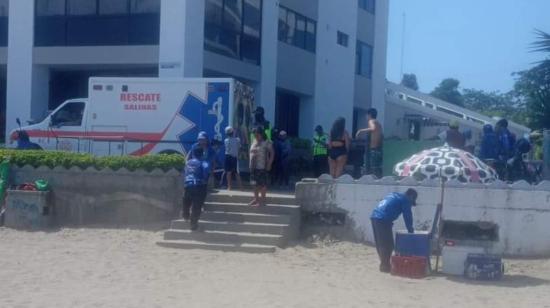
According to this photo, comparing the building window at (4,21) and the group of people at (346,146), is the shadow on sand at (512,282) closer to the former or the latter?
the group of people at (346,146)

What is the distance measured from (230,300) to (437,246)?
4.33 m

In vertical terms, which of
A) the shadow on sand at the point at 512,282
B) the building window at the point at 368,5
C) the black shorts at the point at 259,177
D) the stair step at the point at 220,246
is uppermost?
the building window at the point at 368,5

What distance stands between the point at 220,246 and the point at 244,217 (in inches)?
40.2

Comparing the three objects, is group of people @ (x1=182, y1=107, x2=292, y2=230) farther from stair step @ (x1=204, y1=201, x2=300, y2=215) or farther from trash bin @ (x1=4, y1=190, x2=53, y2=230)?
trash bin @ (x1=4, y1=190, x2=53, y2=230)

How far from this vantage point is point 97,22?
2436 centimetres

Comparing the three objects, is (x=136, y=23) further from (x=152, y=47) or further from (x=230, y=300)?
(x=230, y=300)

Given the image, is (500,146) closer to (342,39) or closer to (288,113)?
(288,113)

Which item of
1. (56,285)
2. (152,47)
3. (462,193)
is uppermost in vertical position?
(152,47)

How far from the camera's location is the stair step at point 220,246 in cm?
1501

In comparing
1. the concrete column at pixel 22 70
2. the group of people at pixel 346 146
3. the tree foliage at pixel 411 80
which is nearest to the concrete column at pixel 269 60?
the concrete column at pixel 22 70

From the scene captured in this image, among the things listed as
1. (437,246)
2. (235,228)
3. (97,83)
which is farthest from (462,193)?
(97,83)

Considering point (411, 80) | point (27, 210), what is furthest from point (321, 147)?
point (411, 80)

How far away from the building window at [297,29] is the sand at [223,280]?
1471cm

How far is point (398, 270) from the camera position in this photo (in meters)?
13.2
